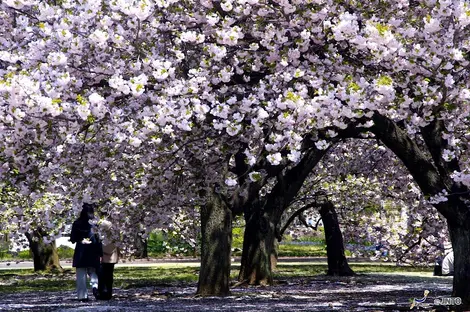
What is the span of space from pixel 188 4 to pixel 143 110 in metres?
1.74

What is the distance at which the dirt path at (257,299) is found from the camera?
1463 centimetres

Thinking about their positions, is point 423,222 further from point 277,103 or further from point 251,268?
point 277,103

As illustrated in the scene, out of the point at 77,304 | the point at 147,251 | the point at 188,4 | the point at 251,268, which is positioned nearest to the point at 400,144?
the point at 188,4

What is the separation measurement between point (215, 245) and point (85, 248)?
8.65 feet

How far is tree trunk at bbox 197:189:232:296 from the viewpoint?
16.8 meters

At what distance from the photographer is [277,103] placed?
1001 centimetres

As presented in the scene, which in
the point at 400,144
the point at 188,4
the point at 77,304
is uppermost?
the point at 188,4

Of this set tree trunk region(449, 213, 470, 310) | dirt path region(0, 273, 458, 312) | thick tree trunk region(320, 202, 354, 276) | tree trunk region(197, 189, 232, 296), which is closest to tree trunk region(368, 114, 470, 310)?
tree trunk region(449, 213, 470, 310)

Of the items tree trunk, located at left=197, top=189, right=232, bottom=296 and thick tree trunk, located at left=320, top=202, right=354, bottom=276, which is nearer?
tree trunk, located at left=197, top=189, right=232, bottom=296

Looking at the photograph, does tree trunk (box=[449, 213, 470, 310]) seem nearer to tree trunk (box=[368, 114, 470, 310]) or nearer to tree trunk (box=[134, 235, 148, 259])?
tree trunk (box=[368, 114, 470, 310])

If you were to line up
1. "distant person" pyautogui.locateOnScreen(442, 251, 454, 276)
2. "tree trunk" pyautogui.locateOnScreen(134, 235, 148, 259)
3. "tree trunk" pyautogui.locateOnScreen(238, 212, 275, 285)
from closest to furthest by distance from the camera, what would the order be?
"tree trunk" pyautogui.locateOnScreen(238, 212, 275, 285), "tree trunk" pyautogui.locateOnScreen(134, 235, 148, 259), "distant person" pyautogui.locateOnScreen(442, 251, 454, 276)

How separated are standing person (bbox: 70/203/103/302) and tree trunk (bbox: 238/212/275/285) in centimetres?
563

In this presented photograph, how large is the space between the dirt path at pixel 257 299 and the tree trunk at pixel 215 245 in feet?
1.28

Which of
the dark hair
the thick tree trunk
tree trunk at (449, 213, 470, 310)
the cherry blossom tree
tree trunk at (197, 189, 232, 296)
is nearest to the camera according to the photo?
the cherry blossom tree
